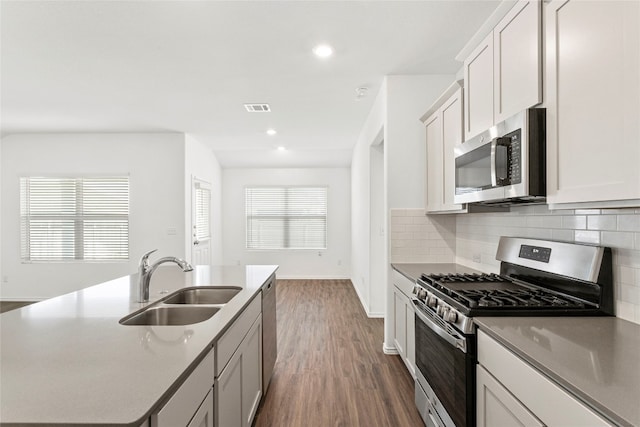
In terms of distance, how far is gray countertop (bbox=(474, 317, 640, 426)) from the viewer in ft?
2.63

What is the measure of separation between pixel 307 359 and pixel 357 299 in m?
2.40

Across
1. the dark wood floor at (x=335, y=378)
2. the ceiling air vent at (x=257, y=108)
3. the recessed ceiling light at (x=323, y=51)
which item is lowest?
the dark wood floor at (x=335, y=378)

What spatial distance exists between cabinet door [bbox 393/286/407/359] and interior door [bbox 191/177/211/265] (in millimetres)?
3727

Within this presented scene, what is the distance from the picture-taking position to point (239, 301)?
1771 mm

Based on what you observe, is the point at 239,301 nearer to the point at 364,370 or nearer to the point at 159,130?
the point at 364,370

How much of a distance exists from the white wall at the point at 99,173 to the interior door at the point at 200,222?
0.33m

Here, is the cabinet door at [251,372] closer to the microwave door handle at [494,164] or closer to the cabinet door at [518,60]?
the microwave door handle at [494,164]

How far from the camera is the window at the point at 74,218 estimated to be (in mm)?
5379

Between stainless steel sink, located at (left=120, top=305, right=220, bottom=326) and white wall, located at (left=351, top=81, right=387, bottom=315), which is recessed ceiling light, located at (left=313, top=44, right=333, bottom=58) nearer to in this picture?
white wall, located at (left=351, top=81, right=387, bottom=315)

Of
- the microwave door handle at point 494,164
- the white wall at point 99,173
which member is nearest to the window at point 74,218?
the white wall at point 99,173

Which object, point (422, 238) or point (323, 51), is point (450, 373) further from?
point (323, 51)

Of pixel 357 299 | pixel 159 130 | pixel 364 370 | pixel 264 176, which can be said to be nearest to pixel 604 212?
pixel 364 370

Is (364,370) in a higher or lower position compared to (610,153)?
lower

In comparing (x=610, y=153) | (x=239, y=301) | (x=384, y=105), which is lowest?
(x=239, y=301)
